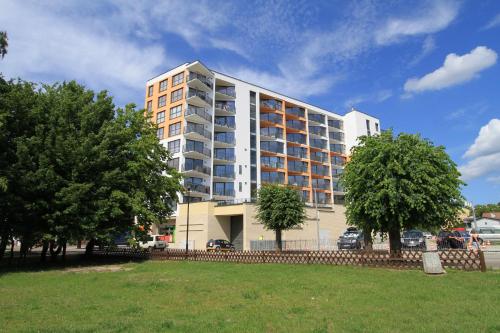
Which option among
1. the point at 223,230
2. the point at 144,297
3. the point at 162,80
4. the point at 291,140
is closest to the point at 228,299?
the point at 144,297

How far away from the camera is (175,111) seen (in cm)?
5650

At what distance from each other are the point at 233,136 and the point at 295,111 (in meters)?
18.4

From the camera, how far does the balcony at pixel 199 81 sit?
5578 centimetres

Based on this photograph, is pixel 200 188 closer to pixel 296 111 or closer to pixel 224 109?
pixel 224 109

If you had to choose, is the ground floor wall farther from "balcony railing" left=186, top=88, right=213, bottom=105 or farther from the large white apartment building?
"balcony railing" left=186, top=88, right=213, bottom=105

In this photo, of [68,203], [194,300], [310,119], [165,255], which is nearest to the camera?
[194,300]

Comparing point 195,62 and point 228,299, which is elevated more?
point 195,62

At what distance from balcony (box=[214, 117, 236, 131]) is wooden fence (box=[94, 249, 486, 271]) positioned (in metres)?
30.8

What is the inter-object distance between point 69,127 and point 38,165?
3.08 m

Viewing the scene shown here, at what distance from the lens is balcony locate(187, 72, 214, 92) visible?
55781mm

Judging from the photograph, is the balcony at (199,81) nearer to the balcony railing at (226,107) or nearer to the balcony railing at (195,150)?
the balcony railing at (226,107)

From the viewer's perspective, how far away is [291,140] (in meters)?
69.1

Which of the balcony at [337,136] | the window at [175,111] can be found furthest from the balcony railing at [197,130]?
the balcony at [337,136]

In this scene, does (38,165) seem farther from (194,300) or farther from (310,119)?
(310,119)
